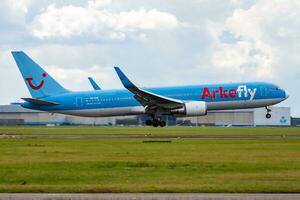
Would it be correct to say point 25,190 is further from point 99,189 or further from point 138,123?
point 138,123

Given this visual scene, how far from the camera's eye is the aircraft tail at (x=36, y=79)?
210ft

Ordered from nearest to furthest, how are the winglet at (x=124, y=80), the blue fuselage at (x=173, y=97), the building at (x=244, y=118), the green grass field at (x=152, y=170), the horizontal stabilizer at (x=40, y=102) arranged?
1. the green grass field at (x=152, y=170)
2. the winglet at (x=124, y=80)
3. the blue fuselage at (x=173, y=97)
4. the horizontal stabilizer at (x=40, y=102)
5. the building at (x=244, y=118)

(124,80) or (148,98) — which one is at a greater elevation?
(124,80)

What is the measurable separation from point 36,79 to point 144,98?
1099 cm

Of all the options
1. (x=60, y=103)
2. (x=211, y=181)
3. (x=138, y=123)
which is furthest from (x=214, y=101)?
(x=138, y=123)

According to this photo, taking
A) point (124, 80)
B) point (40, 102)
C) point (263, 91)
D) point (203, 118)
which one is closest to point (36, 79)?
point (40, 102)

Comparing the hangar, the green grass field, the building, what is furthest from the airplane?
the building

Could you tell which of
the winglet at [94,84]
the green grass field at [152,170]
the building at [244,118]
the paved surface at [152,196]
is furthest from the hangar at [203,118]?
the paved surface at [152,196]

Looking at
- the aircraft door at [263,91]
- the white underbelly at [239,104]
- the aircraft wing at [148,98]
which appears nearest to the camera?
the aircraft wing at [148,98]

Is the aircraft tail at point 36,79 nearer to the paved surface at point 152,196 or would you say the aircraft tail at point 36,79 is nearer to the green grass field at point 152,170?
the green grass field at point 152,170

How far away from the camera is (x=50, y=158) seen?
106 ft

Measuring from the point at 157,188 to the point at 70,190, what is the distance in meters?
2.61

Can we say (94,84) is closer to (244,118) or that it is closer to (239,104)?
(239,104)

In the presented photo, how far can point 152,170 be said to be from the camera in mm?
26125
